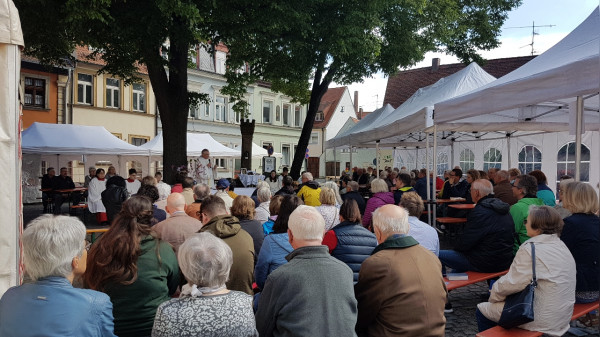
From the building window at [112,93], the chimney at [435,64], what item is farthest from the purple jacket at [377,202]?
the chimney at [435,64]

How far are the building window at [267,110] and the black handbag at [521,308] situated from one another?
3876cm

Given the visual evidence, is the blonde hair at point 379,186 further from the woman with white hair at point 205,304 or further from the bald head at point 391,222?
the woman with white hair at point 205,304

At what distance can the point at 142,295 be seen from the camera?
3.24 m

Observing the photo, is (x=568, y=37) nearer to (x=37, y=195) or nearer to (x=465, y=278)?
(x=465, y=278)

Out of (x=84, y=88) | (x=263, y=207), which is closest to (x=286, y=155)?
(x=84, y=88)

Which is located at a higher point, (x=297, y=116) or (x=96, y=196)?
(x=297, y=116)

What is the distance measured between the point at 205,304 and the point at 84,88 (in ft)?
91.0

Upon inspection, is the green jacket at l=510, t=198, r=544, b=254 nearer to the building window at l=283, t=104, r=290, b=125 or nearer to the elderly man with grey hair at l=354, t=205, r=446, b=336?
the elderly man with grey hair at l=354, t=205, r=446, b=336

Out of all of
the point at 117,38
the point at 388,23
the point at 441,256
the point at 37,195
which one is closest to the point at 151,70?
the point at 117,38

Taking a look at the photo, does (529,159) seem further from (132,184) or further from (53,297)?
(53,297)

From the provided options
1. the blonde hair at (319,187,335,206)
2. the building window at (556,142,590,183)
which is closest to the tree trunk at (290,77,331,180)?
the building window at (556,142,590,183)

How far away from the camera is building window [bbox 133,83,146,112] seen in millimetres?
29953

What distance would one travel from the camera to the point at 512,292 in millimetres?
3842

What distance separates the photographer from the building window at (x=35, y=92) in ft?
77.8
